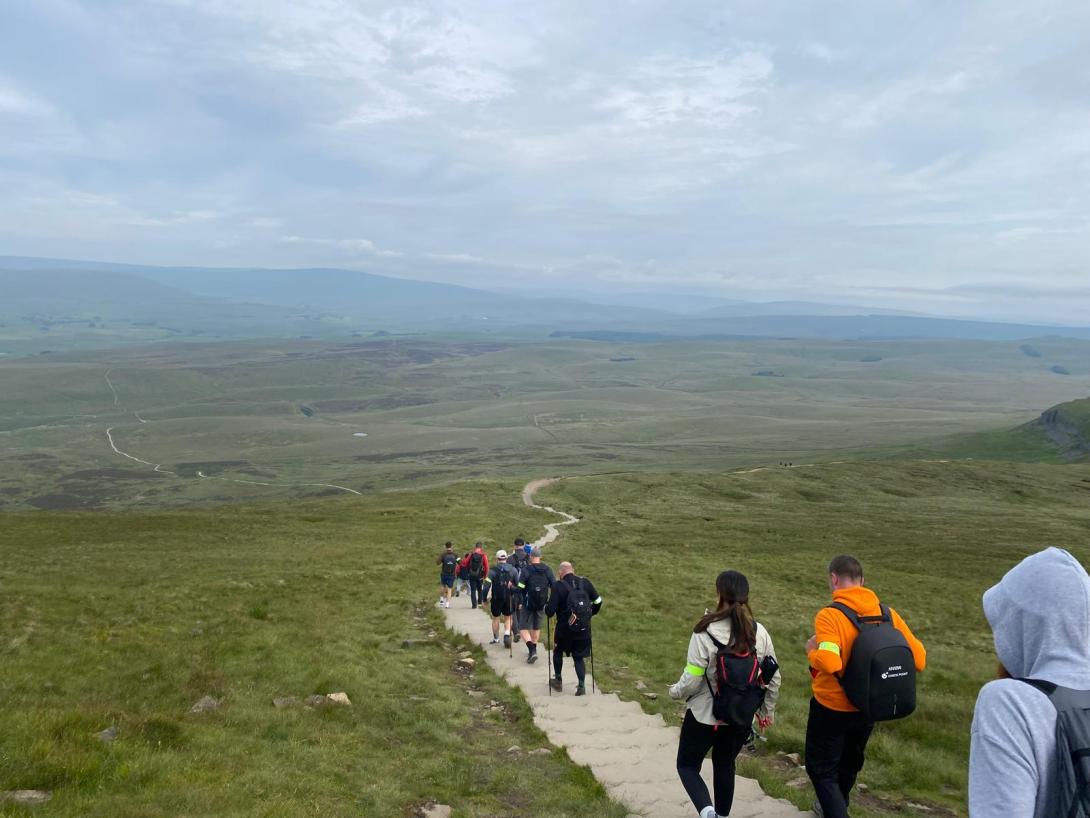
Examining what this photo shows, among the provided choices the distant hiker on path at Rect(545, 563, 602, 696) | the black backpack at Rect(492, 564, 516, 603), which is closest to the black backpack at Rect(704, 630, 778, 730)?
the distant hiker on path at Rect(545, 563, 602, 696)

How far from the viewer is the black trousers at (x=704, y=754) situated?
28.8ft

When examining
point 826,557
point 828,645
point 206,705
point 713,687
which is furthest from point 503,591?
point 826,557

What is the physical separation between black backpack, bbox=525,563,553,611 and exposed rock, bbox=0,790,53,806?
34.2ft

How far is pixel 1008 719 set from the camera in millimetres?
3814

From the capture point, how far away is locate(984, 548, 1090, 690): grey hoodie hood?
400 cm

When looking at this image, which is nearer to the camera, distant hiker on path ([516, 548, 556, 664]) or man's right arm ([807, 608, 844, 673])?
man's right arm ([807, 608, 844, 673])

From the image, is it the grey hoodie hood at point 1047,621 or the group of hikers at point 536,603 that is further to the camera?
the group of hikers at point 536,603

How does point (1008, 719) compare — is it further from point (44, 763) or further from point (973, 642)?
point (973, 642)

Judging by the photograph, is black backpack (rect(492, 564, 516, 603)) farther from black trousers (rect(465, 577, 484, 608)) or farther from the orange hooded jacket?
the orange hooded jacket

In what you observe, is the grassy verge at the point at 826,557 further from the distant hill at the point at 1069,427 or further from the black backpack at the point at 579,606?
the distant hill at the point at 1069,427

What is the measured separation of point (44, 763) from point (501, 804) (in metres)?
6.18

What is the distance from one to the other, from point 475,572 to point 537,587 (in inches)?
379

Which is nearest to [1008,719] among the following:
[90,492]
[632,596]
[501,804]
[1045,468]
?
[501,804]

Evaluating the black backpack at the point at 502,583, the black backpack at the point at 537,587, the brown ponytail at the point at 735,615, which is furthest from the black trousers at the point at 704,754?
the black backpack at the point at 502,583
